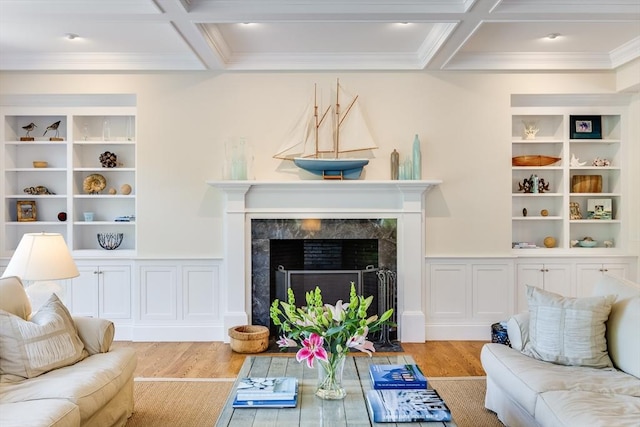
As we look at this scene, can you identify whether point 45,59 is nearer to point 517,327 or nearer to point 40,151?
point 40,151

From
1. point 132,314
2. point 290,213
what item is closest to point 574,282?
point 290,213

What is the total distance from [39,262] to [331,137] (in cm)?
280

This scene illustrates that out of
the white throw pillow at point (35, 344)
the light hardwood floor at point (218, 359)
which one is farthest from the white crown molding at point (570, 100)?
the white throw pillow at point (35, 344)

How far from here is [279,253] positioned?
519cm

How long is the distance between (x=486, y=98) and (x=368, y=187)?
1424mm

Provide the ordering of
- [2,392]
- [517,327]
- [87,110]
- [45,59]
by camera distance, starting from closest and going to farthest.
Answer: [2,392] → [517,327] → [45,59] → [87,110]

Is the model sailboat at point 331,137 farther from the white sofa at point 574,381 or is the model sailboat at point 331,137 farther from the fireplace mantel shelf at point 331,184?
the white sofa at point 574,381

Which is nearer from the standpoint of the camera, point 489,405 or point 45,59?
point 489,405

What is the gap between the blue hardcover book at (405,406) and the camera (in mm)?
2221

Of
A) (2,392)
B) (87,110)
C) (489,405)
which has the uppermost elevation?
(87,110)

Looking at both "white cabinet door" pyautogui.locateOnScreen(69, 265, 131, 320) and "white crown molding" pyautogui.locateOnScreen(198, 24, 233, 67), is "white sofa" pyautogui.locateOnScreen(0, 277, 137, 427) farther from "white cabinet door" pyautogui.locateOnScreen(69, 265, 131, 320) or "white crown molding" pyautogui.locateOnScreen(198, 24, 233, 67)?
"white crown molding" pyautogui.locateOnScreen(198, 24, 233, 67)

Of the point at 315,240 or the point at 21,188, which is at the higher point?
the point at 21,188

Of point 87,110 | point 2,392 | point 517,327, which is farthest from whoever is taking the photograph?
point 87,110

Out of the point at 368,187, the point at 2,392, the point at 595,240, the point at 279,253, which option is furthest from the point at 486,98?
the point at 2,392
